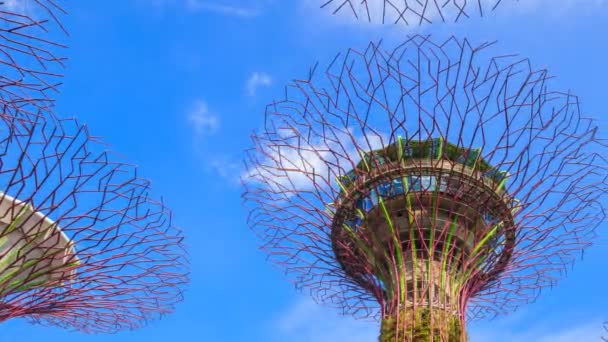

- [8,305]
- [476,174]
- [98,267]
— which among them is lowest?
[8,305]

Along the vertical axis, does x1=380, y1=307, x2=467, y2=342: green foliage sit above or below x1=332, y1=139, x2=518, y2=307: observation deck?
below

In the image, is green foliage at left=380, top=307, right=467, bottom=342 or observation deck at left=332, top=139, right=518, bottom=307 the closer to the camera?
green foliage at left=380, top=307, right=467, bottom=342

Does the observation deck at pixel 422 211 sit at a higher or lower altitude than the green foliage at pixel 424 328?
higher

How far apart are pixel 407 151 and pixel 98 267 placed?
7846 mm

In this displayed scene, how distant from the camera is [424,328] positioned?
16250mm

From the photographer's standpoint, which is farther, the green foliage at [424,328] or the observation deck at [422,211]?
the observation deck at [422,211]

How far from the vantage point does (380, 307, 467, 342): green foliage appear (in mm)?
16094

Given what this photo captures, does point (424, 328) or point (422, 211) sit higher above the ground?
point (422, 211)

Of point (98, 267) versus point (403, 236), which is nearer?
point (98, 267)

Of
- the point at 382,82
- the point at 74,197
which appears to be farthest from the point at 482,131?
the point at 74,197

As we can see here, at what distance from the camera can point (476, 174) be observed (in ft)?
61.2

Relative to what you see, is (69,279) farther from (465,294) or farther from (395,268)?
(465,294)

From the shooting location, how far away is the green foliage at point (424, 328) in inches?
634

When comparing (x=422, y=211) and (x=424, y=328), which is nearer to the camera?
(x=424, y=328)
